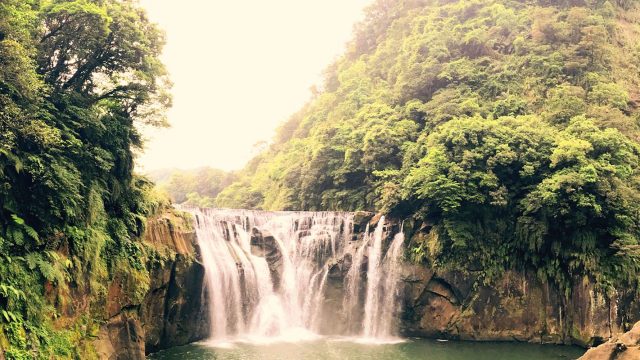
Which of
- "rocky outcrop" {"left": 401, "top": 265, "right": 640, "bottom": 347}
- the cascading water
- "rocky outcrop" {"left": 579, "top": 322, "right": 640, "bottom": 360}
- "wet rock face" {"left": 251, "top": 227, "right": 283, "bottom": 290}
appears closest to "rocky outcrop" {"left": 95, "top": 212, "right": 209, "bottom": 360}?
the cascading water

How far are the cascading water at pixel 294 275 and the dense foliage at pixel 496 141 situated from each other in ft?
9.33

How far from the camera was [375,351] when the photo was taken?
21641mm

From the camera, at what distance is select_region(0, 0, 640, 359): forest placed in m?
13.2

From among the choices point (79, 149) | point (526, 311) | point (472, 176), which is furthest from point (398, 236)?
point (79, 149)

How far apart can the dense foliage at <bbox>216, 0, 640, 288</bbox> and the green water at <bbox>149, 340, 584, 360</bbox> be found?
3967 mm

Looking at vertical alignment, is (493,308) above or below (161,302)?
below

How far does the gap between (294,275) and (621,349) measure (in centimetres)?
1770

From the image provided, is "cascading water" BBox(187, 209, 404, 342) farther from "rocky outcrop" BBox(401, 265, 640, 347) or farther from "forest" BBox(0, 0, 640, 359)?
"forest" BBox(0, 0, 640, 359)

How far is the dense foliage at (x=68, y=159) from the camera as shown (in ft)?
40.6

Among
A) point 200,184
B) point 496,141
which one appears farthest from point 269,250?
point 200,184

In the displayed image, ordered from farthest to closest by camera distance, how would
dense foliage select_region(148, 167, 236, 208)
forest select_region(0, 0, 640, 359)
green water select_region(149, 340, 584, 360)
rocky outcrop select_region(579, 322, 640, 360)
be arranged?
1. dense foliage select_region(148, 167, 236, 208)
2. green water select_region(149, 340, 584, 360)
3. forest select_region(0, 0, 640, 359)
4. rocky outcrop select_region(579, 322, 640, 360)

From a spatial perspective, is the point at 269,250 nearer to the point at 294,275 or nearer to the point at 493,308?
the point at 294,275

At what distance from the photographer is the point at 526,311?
2409 cm

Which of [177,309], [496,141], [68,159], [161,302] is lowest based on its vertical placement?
[177,309]
